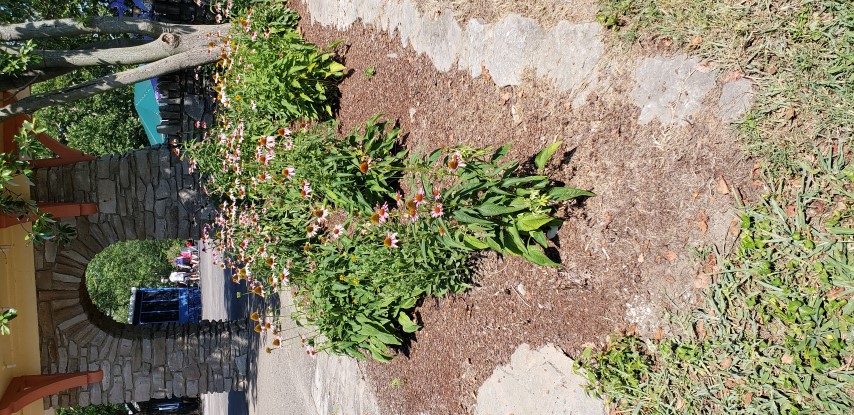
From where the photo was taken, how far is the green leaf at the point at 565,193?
2.75m

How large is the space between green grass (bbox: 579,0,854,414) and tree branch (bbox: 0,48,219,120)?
5.53 meters

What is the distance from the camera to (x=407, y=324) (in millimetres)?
4098

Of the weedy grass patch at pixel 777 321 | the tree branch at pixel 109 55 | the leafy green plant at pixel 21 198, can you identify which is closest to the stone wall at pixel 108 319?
the leafy green plant at pixel 21 198

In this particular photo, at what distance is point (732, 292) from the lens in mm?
2244

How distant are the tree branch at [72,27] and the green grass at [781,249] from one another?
5.65m

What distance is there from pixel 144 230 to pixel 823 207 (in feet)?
23.3

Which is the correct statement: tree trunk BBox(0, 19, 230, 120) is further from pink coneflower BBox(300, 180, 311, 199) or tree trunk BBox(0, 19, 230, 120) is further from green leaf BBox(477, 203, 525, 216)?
green leaf BBox(477, 203, 525, 216)

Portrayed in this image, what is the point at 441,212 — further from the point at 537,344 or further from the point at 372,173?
the point at 372,173

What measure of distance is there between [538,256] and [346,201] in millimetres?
1630

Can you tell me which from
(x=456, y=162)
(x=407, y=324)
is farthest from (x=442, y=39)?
(x=407, y=324)

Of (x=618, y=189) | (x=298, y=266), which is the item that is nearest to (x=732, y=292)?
(x=618, y=189)

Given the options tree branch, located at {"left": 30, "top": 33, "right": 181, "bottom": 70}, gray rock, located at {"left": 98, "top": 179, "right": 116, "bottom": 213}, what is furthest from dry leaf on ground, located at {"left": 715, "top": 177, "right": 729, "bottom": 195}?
gray rock, located at {"left": 98, "top": 179, "right": 116, "bottom": 213}

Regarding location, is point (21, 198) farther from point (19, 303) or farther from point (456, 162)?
point (456, 162)

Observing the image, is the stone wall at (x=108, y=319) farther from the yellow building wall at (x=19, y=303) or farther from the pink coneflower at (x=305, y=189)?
the pink coneflower at (x=305, y=189)
